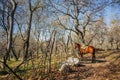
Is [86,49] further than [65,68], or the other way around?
[86,49]

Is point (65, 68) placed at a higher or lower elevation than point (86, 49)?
lower

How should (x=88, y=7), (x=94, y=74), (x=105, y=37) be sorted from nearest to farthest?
(x=94, y=74) → (x=88, y=7) → (x=105, y=37)

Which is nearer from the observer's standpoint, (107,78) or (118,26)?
(107,78)

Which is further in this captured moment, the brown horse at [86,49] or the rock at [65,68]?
the brown horse at [86,49]

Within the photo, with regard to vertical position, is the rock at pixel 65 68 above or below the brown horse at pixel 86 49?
below

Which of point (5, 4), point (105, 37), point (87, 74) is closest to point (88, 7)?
point (5, 4)

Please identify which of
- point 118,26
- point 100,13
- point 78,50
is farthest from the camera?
point 118,26

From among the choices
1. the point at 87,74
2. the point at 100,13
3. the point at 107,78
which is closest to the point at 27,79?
the point at 87,74

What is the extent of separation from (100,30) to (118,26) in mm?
6127

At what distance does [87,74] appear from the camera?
1744 cm

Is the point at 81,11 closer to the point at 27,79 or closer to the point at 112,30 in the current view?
the point at 27,79

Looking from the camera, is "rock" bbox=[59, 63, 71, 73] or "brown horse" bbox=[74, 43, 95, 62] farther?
"brown horse" bbox=[74, 43, 95, 62]

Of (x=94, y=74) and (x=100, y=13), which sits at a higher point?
(x=100, y=13)

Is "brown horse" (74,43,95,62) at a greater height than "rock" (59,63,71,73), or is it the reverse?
"brown horse" (74,43,95,62)
